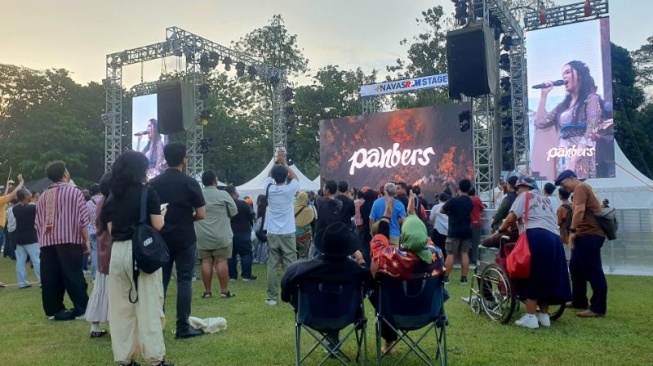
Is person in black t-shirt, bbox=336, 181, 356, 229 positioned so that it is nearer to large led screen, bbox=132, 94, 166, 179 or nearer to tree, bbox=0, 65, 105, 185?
large led screen, bbox=132, 94, 166, 179

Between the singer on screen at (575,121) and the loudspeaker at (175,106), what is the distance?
11576 millimetres

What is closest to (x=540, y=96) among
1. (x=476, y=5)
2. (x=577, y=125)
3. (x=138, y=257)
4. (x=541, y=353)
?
(x=577, y=125)

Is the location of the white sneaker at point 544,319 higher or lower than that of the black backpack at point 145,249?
lower

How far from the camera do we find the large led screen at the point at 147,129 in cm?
1962

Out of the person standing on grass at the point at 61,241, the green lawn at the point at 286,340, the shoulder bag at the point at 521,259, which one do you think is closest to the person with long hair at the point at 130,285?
the green lawn at the point at 286,340

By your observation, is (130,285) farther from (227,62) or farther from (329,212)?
(227,62)

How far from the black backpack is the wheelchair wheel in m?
3.09

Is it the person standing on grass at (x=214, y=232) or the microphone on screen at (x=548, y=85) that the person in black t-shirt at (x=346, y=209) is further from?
the microphone on screen at (x=548, y=85)

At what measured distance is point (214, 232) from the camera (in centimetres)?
662

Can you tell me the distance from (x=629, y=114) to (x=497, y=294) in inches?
1293

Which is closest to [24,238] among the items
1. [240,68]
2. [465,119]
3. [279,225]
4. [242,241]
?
[242,241]

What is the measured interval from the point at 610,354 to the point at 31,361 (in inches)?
172

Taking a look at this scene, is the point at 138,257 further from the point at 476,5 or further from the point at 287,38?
the point at 287,38

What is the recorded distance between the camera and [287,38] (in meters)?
37.3
